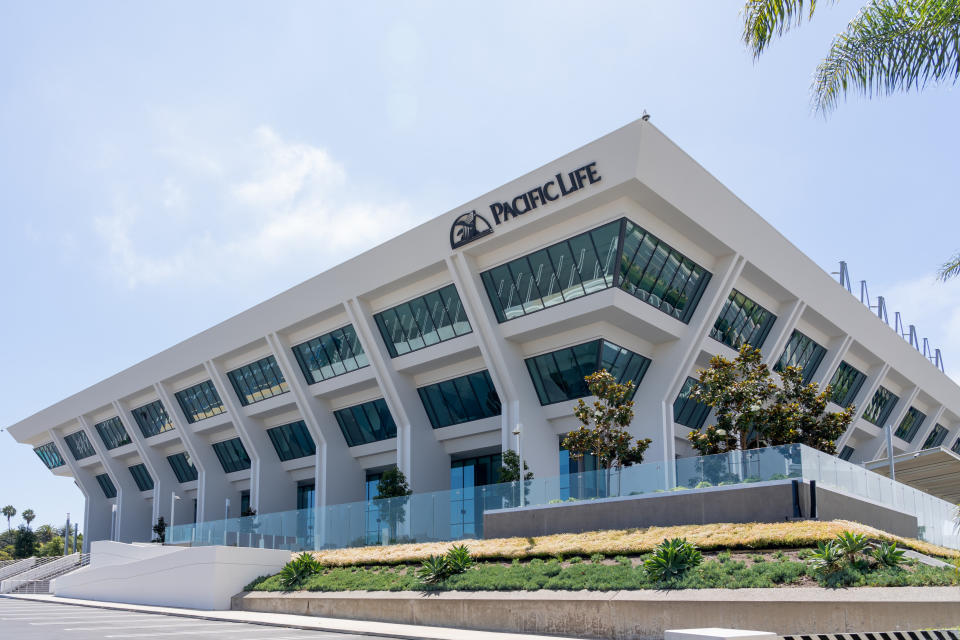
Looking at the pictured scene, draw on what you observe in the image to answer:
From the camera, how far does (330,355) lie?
138ft

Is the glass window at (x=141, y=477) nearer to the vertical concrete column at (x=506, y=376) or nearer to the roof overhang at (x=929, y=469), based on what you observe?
the vertical concrete column at (x=506, y=376)

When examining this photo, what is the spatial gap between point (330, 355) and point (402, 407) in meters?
5.73

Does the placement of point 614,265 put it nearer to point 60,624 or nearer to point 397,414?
point 397,414

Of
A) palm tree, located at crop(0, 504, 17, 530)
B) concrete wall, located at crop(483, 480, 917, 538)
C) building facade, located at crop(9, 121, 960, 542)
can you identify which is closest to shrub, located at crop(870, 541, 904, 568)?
concrete wall, located at crop(483, 480, 917, 538)

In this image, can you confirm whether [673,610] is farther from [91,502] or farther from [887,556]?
[91,502]

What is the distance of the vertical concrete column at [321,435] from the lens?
43.1 meters

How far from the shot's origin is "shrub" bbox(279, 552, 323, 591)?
26.7 metres

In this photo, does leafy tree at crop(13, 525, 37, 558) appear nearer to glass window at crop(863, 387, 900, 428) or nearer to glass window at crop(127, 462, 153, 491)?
glass window at crop(127, 462, 153, 491)

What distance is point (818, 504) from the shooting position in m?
21.4

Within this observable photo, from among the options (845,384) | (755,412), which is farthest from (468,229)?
(845,384)

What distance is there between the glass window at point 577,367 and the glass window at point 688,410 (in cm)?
269

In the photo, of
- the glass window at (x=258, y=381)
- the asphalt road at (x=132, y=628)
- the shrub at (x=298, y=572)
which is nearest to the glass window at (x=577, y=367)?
the shrub at (x=298, y=572)

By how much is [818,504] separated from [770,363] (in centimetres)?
1745

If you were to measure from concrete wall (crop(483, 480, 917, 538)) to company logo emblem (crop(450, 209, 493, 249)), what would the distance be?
10.8 metres
